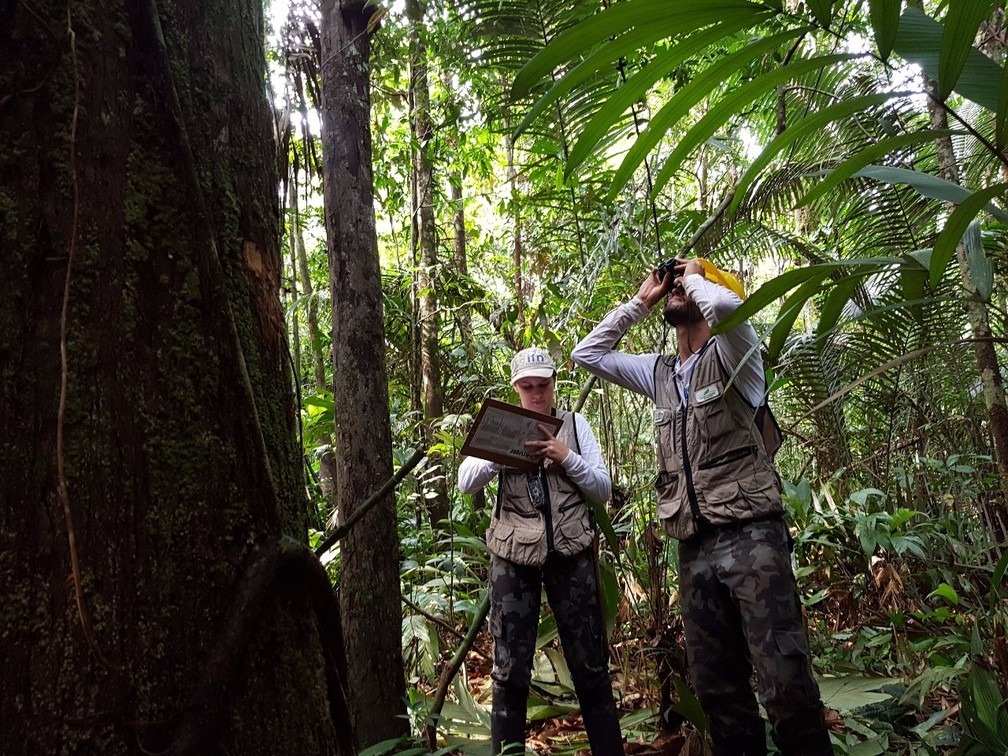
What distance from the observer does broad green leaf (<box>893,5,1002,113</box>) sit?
799mm

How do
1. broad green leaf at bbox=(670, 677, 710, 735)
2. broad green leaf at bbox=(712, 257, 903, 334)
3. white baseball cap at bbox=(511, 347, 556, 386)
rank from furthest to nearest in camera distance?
white baseball cap at bbox=(511, 347, 556, 386)
broad green leaf at bbox=(670, 677, 710, 735)
broad green leaf at bbox=(712, 257, 903, 334)

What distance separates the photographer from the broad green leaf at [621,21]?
66 centimetres

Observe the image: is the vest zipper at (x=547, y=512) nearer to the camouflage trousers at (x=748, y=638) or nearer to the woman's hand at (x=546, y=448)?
the woman's hand at (x=546, y=448)

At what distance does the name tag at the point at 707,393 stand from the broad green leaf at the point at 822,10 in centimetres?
174

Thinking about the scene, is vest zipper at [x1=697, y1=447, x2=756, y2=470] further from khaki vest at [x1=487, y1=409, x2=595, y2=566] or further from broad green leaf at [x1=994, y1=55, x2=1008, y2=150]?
broad green leaf at [x1=994, y1=55, x2=1008, y2=150]

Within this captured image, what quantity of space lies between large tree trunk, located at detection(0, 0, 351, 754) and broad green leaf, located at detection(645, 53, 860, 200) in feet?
2.03

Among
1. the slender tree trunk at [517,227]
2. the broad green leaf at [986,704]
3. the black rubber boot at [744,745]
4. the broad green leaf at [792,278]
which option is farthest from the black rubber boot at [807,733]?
the slender tree trunk at [517,227]

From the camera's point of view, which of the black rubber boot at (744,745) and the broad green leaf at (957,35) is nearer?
the broad green leaf at (957,35)

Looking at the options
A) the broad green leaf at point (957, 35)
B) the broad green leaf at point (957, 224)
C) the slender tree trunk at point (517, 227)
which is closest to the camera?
the broad green leaf at point (957, 35)

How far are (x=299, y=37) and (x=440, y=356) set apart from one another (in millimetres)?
3348

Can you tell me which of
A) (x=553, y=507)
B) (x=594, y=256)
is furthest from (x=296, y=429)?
(x=594, y=256)

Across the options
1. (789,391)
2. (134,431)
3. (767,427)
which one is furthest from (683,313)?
(789,391)

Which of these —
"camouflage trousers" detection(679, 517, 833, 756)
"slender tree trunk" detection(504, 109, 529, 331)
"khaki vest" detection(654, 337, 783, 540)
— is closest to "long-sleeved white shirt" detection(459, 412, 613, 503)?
"khaki vest" detection(654, 337, 783, 540)

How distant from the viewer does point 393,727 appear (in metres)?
2.75
